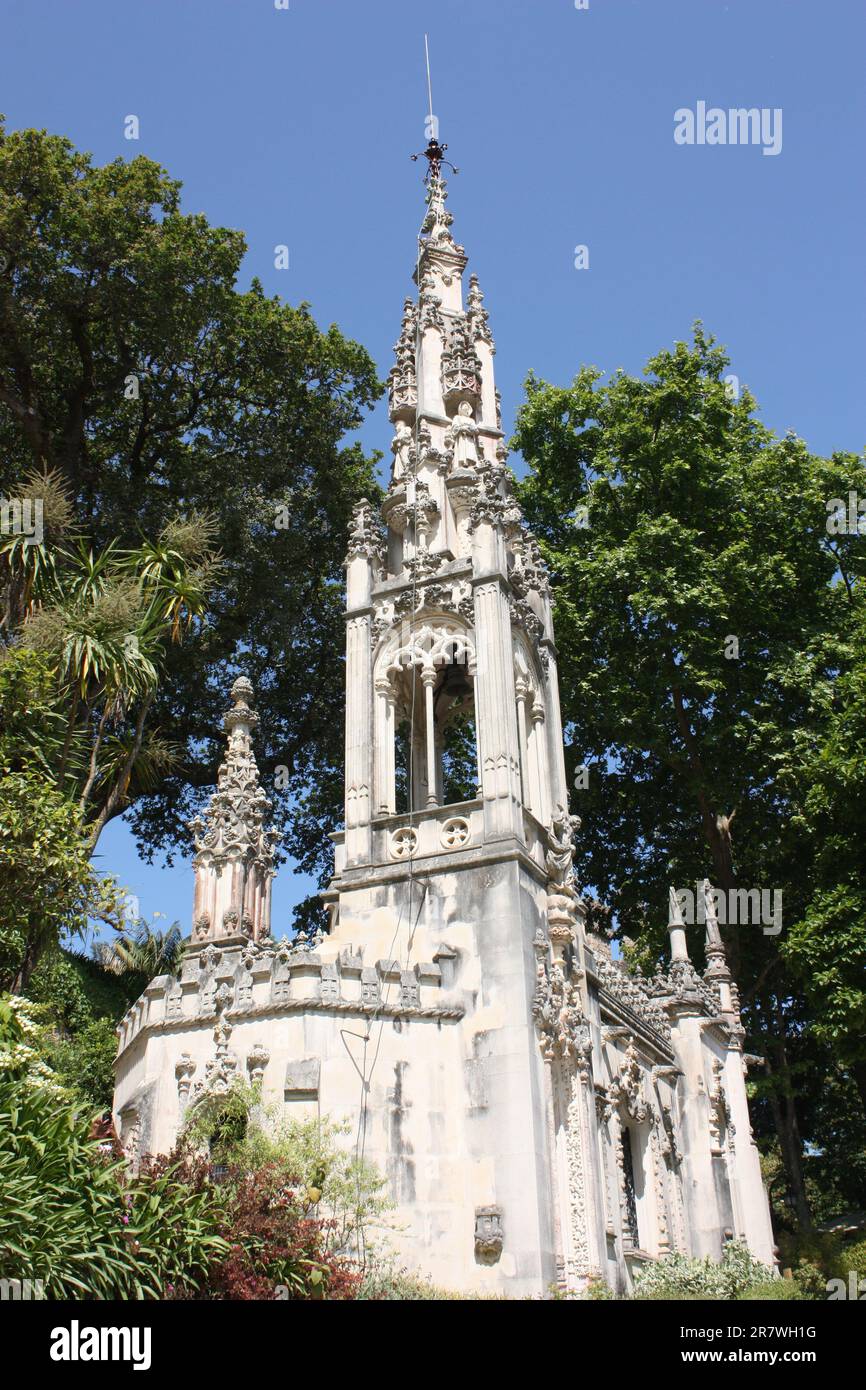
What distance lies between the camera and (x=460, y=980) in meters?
17.6

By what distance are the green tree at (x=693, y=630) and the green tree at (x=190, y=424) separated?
5.84 m

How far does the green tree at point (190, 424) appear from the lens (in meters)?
27.0

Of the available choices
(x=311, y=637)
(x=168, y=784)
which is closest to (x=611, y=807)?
(x=311, y=637)

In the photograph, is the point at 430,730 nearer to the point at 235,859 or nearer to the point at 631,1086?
the point at 235,859

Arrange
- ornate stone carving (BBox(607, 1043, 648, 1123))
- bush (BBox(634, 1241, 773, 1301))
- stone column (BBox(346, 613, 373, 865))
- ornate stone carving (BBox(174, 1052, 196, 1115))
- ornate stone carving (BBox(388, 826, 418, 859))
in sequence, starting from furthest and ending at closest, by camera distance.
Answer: ornate stone carving (BBox(607, 1043, 648, 1123))
stone column (BBox(346, 613, 373, 865))
ornate stone carving (BBox(388, 826, 418, 859))
bush (BBox(634, 1241, 773, 1301))
ornate stone carving (BBox(174, 1052, 196, 1115))

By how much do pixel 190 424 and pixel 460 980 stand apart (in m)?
18.2

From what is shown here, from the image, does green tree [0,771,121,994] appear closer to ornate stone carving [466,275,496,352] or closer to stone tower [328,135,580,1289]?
stone tower [328,135,580,1289]

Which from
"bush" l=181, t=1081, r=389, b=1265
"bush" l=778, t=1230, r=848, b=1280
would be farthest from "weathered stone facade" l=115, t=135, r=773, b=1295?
"bush" l=778, t=1230, r=848, b=1280

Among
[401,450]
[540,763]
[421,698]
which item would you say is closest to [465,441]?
[401,450]

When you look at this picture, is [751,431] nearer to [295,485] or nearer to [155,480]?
[295,485]

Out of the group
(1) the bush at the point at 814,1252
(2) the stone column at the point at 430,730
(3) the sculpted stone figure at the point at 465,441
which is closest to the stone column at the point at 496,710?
(2) the stone column at the point at 430,730

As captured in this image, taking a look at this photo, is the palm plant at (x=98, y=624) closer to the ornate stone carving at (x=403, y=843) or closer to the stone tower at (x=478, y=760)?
the stone tower at (x=478, y=760)

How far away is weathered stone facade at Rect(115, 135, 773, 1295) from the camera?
1620 centimetres

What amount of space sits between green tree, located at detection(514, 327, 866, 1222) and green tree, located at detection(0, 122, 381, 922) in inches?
230
